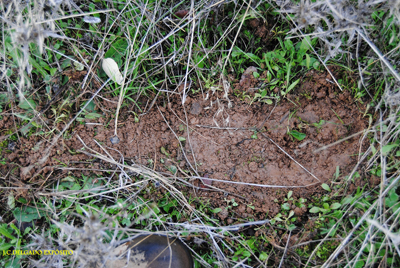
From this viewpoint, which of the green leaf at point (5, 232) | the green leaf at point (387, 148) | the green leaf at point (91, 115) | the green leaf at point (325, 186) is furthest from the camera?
the green leaf at point (91, 115)

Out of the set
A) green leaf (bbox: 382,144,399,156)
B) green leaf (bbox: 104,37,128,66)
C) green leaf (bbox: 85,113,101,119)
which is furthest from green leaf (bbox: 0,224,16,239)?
green leaf (bbox: 382,144,399,156)

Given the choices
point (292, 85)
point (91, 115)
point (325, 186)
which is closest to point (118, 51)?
point (91, 115)

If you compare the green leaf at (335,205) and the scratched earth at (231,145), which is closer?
the green leaf at (335,205)

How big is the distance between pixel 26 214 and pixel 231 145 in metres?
1.72

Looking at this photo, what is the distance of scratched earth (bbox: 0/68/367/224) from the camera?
1981 mm

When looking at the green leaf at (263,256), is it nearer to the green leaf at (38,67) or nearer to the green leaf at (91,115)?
the green leaf at (91,115)

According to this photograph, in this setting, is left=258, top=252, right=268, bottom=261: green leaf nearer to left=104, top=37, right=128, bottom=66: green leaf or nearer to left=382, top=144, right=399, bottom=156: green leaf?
left=382, top=144, right=399, bottom=156: green leaf

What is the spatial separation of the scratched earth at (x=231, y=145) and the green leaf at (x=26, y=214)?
22 cm

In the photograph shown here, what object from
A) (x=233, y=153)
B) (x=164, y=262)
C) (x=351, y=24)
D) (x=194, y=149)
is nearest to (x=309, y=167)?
(x=233, y=153)

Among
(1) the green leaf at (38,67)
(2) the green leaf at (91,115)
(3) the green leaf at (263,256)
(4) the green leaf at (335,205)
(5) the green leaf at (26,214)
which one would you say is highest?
(1) the green leaf at (38,67)

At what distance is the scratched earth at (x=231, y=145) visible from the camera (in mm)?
1981

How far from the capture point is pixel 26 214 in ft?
6.86

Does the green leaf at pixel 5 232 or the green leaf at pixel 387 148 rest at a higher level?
the green leaf at pixel 387 148

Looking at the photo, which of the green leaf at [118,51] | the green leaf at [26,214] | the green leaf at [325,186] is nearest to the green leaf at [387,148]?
the green leaf at [325,186]
